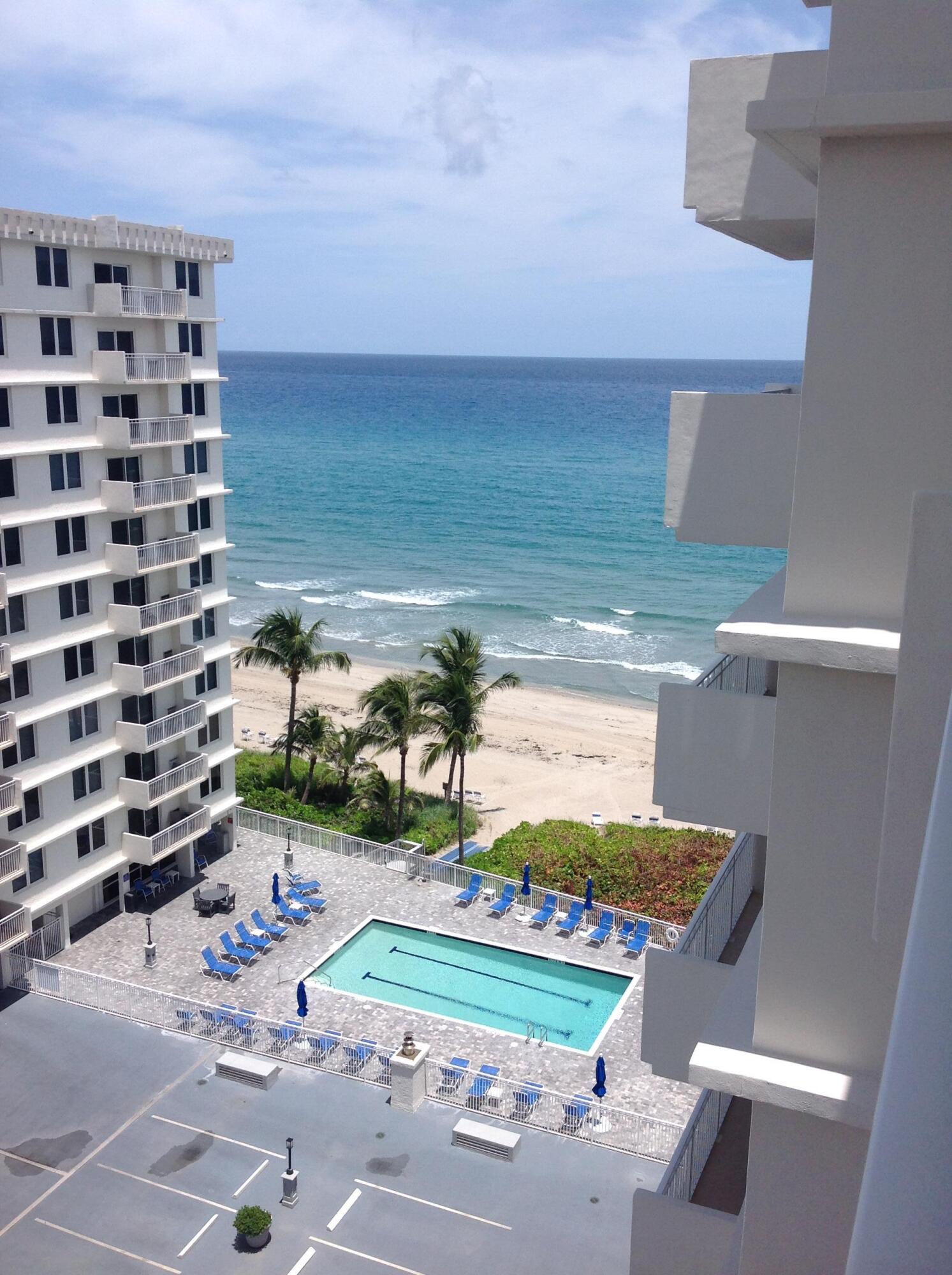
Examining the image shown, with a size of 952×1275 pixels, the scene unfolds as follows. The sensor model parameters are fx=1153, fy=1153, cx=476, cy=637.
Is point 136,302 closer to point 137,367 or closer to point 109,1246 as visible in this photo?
point 137,367

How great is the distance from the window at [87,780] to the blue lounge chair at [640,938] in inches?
543

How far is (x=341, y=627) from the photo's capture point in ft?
236

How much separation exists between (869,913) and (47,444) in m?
23.1

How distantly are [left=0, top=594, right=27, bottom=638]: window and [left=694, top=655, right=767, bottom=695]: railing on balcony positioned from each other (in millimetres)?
18540

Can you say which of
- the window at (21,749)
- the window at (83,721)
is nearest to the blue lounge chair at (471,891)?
the window at (83,721)

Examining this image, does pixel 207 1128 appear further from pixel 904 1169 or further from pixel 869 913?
pixel 904 1169

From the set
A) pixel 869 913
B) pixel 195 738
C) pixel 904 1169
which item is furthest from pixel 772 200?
pixel 195 738

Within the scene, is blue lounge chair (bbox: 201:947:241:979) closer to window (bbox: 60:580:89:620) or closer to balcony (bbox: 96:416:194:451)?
window (bbox: 60:580:89:620)

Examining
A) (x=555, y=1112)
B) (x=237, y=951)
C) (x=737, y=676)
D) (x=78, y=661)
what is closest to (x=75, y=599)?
(x=78, y=661)

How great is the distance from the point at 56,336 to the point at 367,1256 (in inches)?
774

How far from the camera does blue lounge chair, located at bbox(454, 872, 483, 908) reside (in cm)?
3116

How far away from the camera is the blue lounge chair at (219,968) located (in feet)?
89.0

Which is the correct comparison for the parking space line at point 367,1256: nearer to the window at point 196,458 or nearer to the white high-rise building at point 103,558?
the white high-rise building at point 103,558

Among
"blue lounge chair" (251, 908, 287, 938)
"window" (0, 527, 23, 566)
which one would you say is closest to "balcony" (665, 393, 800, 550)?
"window" (0, 527, 23, 566)
